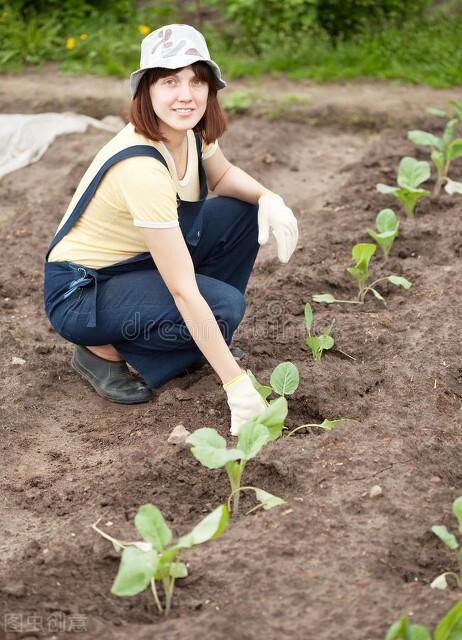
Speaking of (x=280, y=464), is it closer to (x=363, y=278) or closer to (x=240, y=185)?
(x=240, y=185)

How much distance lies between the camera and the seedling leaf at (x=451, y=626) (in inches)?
79.7

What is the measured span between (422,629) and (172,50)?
6.14 feet

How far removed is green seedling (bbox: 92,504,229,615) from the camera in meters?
2.21

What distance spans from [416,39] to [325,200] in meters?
2.32

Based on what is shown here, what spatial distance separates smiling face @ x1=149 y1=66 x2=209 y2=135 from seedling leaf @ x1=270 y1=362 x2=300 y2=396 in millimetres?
836

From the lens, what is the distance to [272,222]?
348 centimetres

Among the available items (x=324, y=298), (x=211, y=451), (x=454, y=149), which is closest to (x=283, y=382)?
(x=211, y=451)

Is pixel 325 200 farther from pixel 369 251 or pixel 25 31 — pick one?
pixel 25 31

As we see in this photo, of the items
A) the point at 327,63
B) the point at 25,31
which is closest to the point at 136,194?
the point at 327,63

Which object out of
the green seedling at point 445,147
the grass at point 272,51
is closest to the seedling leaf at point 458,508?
the green seedling at point 445,147

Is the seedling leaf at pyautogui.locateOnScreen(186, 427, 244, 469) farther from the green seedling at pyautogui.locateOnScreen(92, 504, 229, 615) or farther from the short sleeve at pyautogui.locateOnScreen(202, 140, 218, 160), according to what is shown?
the short sleeve at pyautogui.locateOnScreen(202, 140, 218, 160)

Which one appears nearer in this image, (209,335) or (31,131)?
(209,335)

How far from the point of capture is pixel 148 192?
3039mm

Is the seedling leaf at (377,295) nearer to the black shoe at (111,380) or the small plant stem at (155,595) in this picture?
the black shoe at (111,380)
